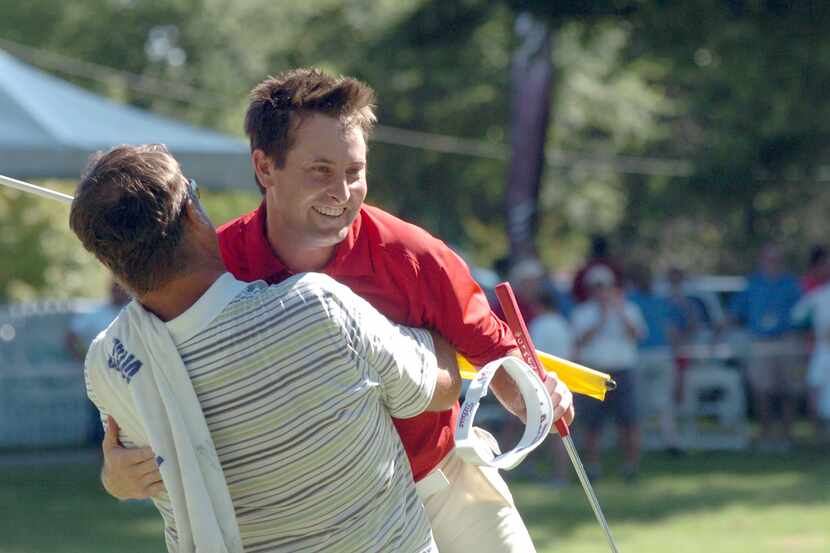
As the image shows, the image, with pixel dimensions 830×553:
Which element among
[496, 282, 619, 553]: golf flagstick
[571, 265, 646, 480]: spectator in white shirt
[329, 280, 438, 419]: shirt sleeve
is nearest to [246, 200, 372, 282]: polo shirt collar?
[329, 280, 438, 419]: shirt sleeve

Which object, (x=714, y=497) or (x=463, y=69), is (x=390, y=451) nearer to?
(x=714, y=497)

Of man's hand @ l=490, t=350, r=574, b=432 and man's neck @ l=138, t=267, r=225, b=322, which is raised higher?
man's neck @ l=138, t=267, r=225, b=322

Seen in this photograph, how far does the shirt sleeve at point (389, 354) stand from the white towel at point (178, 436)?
1.02 feet

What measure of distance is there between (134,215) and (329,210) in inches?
19.3

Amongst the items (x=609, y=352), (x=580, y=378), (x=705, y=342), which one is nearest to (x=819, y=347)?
(x=705, y=342)

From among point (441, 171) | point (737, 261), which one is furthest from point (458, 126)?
point (737, 261)

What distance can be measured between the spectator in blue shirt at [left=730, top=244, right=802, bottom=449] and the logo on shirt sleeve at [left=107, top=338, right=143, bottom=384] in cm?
1178

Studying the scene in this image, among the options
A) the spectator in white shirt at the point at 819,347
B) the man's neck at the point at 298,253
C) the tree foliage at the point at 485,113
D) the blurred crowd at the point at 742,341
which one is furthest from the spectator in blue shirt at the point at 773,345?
the man's neck at the point at 298,253

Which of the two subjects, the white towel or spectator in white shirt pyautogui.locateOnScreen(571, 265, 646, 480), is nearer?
the white towel

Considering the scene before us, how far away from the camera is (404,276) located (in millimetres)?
3121

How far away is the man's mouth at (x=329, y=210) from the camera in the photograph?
10.0 ft

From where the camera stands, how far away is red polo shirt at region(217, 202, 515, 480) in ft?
10.2

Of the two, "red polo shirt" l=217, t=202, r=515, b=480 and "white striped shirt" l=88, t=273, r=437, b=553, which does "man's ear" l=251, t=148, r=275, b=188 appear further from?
"white striped shirt" l=88, t=273, r=437, b=553

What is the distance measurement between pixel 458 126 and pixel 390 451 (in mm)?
25726
